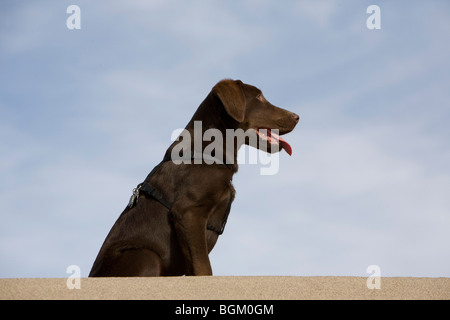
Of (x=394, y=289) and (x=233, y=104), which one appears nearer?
(x=394, y=289)

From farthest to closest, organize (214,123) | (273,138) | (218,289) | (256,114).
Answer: (273,138) < (256,114) < (214,123) < (218,289)

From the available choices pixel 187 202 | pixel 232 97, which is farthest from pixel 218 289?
pixel 232 97

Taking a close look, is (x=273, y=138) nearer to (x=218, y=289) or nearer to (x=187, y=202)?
(x=187, y=202)

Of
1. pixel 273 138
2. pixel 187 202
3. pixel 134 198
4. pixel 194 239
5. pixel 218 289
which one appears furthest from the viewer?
pixel 273 138

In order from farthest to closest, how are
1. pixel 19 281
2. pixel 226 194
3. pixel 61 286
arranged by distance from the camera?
1. pixel 226 194
2. pixel 19 281
3. pixel 61 286

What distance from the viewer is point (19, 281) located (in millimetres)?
4523

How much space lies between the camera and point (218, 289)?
4047 mm

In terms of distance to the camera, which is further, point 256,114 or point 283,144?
point 283,144

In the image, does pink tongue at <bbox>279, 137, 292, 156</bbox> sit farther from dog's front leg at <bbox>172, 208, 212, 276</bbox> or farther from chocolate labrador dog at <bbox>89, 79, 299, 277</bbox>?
dog's front leg at <bbox>172, 208, 212, 276</bbox>

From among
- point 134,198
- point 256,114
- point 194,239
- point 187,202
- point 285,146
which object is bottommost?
point 194,239

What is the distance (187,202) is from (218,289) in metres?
1.56
